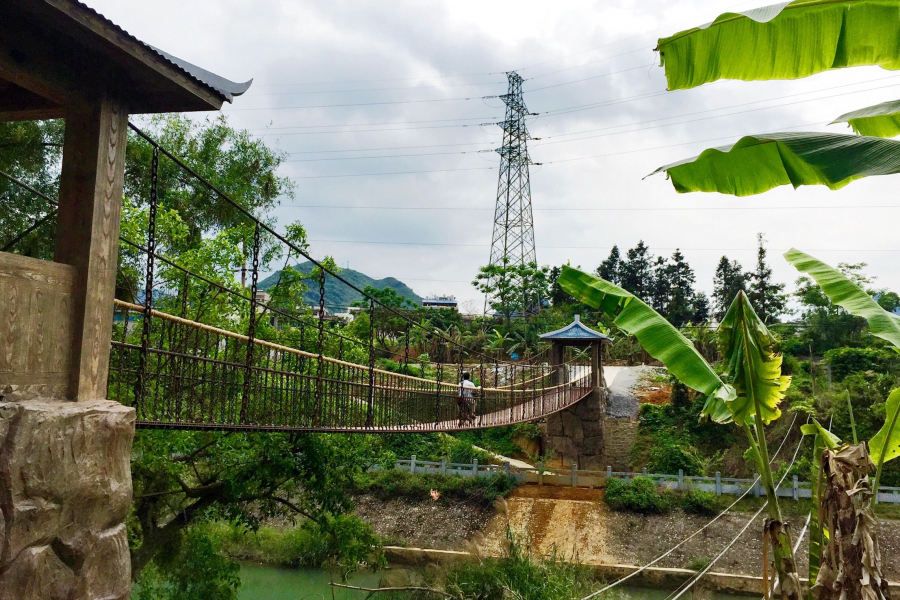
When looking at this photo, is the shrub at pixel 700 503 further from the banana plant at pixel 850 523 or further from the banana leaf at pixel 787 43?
the banana leaf at pixel 787 43

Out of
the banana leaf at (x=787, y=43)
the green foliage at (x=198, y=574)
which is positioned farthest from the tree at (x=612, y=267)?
the banana leaf at (x=787, y=43)

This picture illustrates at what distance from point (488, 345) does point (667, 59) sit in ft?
45.8

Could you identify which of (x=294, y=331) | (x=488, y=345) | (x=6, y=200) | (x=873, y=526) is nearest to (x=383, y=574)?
(x=294, y=331)

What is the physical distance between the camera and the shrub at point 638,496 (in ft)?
29.0

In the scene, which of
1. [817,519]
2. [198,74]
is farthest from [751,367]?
[198,74]

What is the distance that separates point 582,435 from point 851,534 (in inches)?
323

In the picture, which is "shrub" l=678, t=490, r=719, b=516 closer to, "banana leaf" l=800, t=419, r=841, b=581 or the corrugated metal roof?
"banana leaf" l=800, t=419, r=841, b=581

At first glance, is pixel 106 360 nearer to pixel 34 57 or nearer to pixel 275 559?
pixel 34 57

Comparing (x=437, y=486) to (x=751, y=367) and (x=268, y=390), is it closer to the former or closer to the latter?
(x=268, y=390)

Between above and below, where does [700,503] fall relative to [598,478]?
below

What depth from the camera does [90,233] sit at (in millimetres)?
1910

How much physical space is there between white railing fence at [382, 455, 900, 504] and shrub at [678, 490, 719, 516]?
20 cm

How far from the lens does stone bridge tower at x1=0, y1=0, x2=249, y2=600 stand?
163cm

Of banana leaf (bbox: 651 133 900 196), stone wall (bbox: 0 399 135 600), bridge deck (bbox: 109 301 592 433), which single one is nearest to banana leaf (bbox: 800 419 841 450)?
banana leaf (bbox: 651 133 900 196)
